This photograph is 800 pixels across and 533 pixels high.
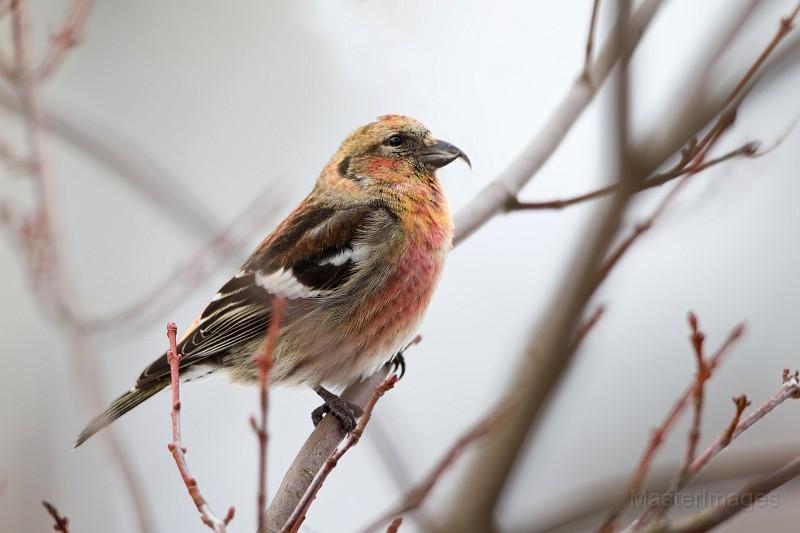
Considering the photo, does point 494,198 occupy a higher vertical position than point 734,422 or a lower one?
higher

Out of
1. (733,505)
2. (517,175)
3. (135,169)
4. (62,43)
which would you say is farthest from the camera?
(135,169)

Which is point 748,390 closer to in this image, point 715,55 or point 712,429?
point 712,429

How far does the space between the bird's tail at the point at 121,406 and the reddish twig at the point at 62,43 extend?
5.81 feet

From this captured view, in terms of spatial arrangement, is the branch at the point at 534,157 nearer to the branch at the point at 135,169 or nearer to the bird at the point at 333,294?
the bird at the point at 333,294

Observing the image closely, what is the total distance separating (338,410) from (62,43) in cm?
264

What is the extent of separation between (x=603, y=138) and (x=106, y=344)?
12.8 feet

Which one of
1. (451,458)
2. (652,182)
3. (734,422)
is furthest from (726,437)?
(451,458)

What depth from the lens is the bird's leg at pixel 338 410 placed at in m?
3.80

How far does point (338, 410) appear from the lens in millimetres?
3873

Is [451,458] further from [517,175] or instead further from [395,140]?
[395,140]

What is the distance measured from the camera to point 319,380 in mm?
4219

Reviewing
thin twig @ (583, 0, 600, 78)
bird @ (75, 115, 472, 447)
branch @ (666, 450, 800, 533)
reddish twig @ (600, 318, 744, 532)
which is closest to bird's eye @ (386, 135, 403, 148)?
bird @ (75, 115, 472, 447)

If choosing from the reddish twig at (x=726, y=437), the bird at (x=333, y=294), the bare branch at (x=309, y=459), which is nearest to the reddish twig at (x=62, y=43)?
the bird at (x=333, y=294)

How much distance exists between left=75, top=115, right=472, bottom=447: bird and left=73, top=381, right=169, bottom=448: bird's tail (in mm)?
144
